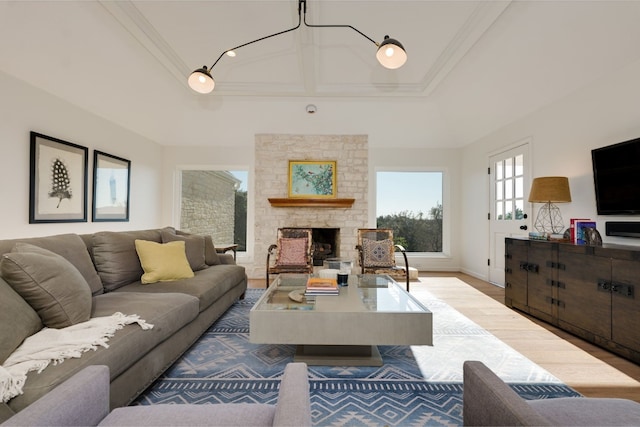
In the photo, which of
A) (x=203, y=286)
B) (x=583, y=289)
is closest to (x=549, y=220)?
(x=583, y=289)

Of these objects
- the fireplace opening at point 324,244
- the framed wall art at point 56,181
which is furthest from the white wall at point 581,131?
the framed wall art at point 56,181

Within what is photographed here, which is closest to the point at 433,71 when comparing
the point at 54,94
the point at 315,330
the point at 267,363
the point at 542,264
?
the point at 542,264

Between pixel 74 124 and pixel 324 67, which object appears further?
pixel 324 67

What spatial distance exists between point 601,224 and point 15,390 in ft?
13.9

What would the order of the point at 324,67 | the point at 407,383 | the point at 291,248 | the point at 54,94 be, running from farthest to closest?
the point at 291,248, the point at 324,67, the point at 54,94, the point at 407,383

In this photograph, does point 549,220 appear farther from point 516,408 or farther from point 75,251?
point 75,251

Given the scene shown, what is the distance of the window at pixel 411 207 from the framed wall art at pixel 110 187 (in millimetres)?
4232

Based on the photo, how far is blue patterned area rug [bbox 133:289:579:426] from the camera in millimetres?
1621

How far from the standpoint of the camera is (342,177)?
5.36 meters

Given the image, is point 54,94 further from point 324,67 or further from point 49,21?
point 324,67

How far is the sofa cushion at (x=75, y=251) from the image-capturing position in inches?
77.5

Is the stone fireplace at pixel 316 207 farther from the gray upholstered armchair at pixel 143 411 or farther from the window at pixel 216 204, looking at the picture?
the gray upholstered armchair at pixel 143 411

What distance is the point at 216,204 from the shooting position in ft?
18.7

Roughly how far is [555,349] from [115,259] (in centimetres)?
360
